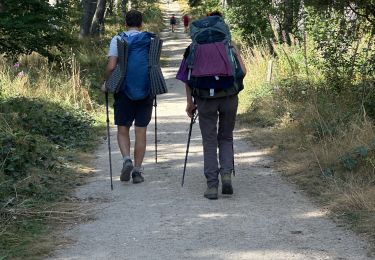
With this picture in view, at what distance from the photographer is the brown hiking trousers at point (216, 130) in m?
6.03

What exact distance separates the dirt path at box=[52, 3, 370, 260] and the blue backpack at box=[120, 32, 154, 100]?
1.10 meters

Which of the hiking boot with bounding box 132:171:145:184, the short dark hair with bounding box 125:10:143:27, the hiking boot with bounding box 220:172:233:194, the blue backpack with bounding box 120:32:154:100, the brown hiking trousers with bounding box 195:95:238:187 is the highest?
the short dark hair with bounding box 125:10:143:27

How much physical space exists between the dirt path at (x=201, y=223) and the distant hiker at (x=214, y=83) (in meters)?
0.38

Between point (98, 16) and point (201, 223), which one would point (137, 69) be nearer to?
point (201, 223)

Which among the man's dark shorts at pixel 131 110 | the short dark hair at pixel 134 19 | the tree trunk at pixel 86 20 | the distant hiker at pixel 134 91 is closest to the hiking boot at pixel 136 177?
the distant hiker at pixel 134 91

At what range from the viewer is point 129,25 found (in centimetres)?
669

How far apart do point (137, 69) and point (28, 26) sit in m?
5.52

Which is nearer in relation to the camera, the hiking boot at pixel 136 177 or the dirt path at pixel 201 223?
the dirt path at pixel 201 223

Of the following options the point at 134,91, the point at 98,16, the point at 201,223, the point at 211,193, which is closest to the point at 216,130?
the point at 211,193

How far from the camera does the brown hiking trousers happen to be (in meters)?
6.03

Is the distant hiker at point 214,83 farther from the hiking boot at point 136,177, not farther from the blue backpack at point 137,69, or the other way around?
the hiking boot at point 136,177

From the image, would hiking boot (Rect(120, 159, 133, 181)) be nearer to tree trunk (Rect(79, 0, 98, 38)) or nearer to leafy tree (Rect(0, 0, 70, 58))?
leafy tree (Rect(0, 0, 70, 58))

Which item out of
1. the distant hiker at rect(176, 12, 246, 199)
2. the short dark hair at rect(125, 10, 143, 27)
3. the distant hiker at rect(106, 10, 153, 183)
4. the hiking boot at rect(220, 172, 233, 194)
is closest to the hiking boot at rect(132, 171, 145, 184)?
the distant hiker at rect(106, 10, 153, 183)

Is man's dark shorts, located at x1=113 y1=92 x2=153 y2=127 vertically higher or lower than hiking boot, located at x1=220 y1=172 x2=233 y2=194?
higher
